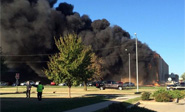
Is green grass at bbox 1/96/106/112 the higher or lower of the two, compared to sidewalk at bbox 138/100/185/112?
higher

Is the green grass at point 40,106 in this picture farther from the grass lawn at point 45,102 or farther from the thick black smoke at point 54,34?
the thick black smoke at point 54,34

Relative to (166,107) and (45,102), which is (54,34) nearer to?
(45,102)

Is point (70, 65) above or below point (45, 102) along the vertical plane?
above

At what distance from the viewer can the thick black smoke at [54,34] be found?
6203cm

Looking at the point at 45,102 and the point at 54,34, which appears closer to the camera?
the point at 45,102

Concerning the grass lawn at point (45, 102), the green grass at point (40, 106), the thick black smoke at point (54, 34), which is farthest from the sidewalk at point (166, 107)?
the thick black smoke at point (54, 34)

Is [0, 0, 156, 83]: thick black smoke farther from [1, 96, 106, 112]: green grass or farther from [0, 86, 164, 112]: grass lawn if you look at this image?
[1, 96, 106, 112]: green grass

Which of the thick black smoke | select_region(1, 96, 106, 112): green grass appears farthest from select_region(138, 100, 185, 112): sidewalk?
the thick black smoke

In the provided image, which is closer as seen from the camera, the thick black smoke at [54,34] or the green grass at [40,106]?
the green grass at [40,106]

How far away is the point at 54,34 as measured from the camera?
224ft

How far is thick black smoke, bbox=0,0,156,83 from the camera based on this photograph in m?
62.0

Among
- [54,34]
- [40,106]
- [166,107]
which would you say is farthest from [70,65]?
[54,34]

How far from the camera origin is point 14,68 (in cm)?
7462

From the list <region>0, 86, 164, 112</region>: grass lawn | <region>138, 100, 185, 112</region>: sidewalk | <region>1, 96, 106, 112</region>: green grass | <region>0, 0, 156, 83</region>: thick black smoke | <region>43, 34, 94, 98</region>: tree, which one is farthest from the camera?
<region>0, 0, 156, 83</region>: thick black smoke
